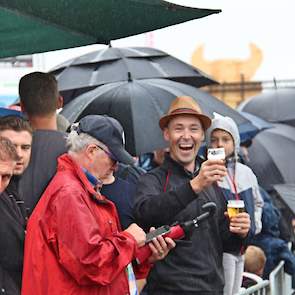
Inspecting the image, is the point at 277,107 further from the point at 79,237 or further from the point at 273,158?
the point at 79,237

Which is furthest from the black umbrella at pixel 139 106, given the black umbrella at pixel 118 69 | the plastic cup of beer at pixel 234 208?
the plastic cup of beer at pixel 234 208

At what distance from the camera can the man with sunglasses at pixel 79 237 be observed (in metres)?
3.60

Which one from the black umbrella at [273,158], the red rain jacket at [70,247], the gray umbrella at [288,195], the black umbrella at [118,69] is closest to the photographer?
the red rain jacket at [70,247]

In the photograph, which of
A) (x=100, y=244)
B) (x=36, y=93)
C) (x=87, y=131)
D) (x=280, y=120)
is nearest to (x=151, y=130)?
(x=36, y=93)

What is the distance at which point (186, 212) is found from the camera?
4.46 metres

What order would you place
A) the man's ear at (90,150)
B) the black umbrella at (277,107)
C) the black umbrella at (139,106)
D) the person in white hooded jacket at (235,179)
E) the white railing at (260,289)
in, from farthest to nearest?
the black umbrella at (277,107) → the black umbrella at (139,106) → the person in white hooded jacket at (235,179) → the white railing at (260,289) → the man's ear at (90,150)

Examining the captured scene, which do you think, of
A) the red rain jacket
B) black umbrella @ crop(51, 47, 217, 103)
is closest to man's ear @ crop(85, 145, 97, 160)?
the red rain jacket

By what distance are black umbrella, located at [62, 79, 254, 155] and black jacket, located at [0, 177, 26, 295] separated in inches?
90.1

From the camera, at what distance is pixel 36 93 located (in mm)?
4531

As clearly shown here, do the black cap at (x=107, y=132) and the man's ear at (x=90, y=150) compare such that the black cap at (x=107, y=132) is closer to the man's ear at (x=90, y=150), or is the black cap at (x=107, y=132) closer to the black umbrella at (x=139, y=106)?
the man's ear at (x=90, y=150)

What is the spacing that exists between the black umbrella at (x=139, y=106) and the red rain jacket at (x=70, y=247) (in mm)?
2326

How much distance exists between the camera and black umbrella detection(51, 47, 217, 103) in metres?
7.67

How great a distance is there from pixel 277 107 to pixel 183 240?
7608 mm

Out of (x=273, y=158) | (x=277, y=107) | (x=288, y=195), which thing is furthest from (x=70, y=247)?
(x=277, y=107)
